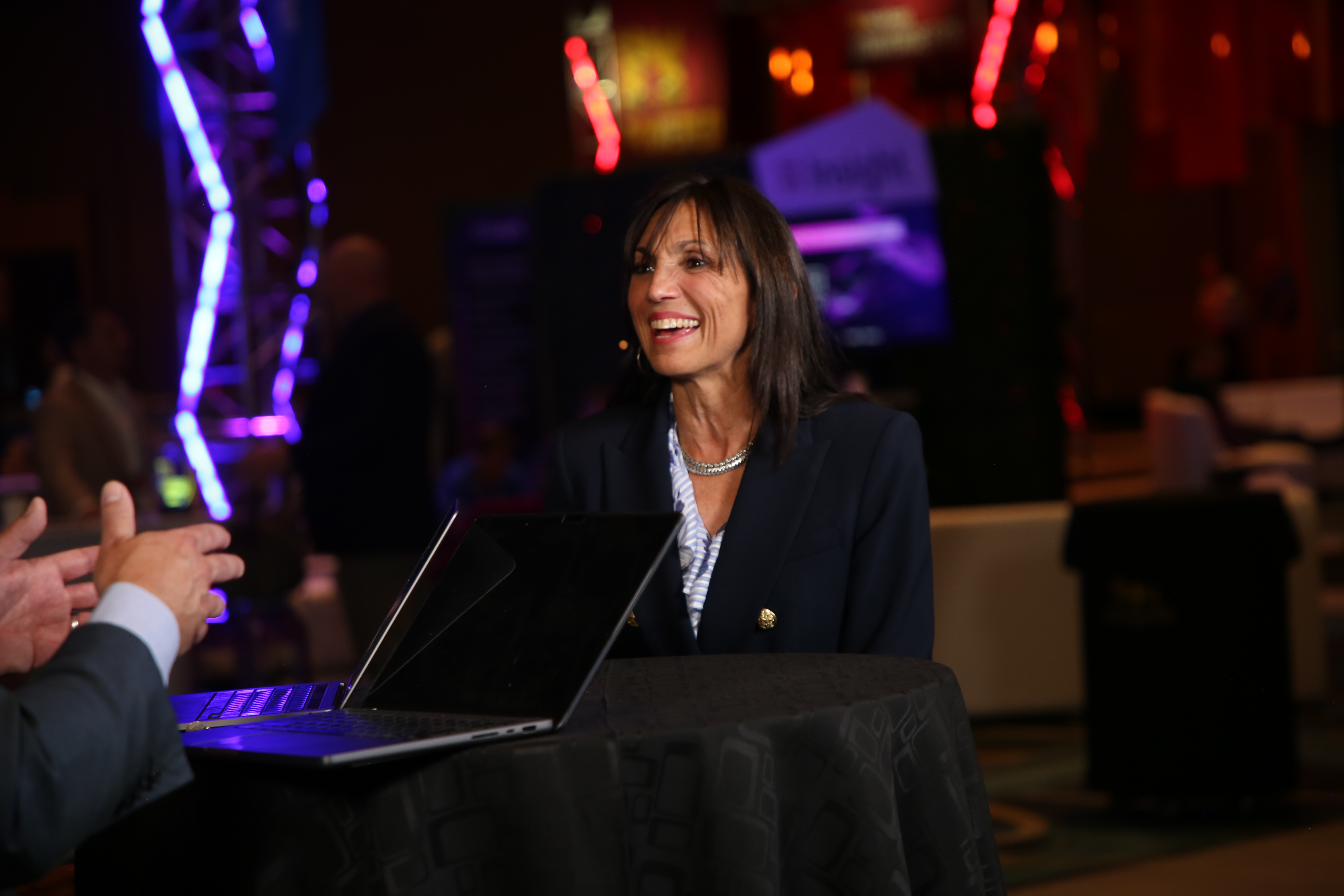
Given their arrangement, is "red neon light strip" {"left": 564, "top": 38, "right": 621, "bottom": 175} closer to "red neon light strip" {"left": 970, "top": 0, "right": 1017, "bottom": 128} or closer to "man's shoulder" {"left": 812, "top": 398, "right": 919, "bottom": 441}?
"red neon light strip" {"left": 970, "top": 0, "right": 1017, "bottom": 128}

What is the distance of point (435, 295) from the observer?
33.0 ft

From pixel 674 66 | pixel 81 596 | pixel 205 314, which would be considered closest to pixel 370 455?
pixel 81 596

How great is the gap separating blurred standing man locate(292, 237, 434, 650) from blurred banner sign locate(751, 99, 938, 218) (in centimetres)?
288

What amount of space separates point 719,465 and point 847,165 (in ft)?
16.2

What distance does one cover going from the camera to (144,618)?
1110 mm

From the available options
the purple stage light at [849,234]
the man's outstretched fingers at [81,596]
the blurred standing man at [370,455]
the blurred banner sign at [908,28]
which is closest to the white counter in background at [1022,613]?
the blurred standing man at [370,455]

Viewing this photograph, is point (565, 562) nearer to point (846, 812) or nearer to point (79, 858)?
point (846, 812)

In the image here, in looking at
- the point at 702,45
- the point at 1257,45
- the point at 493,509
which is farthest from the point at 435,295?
the point at 1257,45

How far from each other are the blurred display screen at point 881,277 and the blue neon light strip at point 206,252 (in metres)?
3.21

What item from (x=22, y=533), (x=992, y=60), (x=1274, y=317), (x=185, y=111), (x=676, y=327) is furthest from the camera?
(x=1274, y=317)

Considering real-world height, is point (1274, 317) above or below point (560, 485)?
below

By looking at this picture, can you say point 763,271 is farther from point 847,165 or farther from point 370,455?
point 847,165

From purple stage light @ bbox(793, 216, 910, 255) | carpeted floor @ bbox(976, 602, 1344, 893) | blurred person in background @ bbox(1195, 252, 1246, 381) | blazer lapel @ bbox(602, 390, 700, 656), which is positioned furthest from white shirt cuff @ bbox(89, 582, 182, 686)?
blurred person in background @ bbox(1195, 252, 1246, 381)

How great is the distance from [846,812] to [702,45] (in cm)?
852
